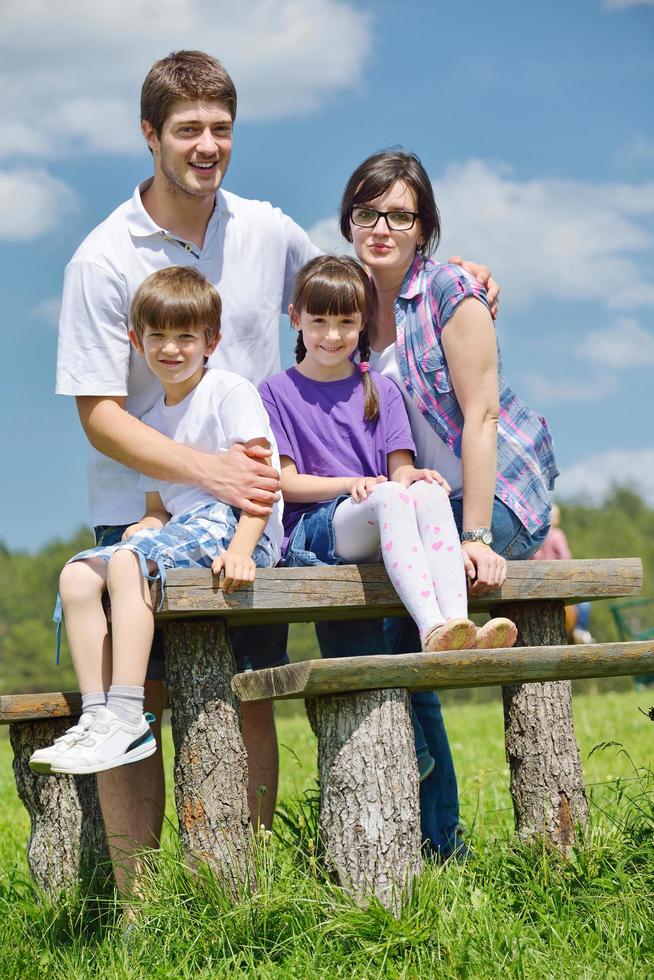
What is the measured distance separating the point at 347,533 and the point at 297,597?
12.6 inches

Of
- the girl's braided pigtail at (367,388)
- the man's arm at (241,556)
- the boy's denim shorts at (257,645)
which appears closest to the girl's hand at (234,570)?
the man's arm at (241,556)

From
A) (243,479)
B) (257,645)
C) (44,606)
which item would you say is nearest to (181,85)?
(243,479)

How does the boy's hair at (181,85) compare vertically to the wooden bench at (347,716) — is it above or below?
above

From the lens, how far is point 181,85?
3926 millimetres

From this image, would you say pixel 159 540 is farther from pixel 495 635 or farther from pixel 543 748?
pixel 543 748

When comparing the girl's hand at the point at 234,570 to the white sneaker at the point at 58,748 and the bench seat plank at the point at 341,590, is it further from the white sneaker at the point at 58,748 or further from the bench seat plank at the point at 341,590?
the white sneaker at the point at 58,748

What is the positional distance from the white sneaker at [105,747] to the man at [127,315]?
0.33 metres

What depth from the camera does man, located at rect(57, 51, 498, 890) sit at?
3.52 meters

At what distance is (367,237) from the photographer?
3947mm

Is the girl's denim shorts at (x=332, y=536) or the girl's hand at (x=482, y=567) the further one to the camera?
the girl's denim shorts at (x=332, y=536)

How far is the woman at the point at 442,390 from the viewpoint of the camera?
3.70 meters

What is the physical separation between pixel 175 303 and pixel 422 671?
1.39 meters

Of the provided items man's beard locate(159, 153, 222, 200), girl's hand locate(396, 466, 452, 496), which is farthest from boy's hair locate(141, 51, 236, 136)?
girl's hand locate(396, 466, 452, 496)

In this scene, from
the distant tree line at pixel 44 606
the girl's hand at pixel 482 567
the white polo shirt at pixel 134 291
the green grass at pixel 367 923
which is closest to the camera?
the green grass at pixel 367 923
